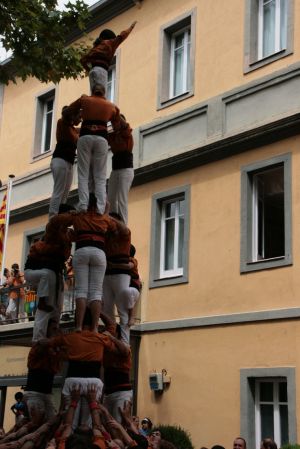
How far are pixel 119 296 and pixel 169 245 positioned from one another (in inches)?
354

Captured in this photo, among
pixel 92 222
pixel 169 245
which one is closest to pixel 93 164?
pixel 92 222

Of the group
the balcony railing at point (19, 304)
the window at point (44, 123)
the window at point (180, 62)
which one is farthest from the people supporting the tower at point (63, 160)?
the window at point (44, 123)

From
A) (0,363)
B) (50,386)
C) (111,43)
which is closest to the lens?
(50,386)

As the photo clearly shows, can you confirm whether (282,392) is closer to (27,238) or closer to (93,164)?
(93,164)

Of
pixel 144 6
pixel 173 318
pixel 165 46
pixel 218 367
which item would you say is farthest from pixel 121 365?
pixel 144 6

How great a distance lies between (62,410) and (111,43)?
3865mm

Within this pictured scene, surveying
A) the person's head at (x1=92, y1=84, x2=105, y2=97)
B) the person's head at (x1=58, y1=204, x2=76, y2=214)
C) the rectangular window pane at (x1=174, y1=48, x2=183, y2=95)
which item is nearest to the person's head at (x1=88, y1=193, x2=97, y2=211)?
the person's head at (x1=58, y1=204, x2=76, y2=214)

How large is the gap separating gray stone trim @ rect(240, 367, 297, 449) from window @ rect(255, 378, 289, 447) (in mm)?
128

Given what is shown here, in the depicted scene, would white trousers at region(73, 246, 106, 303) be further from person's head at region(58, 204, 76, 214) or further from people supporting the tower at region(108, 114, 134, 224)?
people supporting the tower at region(108, 114, 134, 224)

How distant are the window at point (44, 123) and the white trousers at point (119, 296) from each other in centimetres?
1418

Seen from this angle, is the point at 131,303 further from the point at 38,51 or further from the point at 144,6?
the point at 144,6

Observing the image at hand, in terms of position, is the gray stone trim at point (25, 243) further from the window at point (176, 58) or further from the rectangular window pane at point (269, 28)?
the rectangular window pane at point (269, 28)

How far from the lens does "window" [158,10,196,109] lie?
17500 mm

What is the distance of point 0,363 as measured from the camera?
67.1 ft
